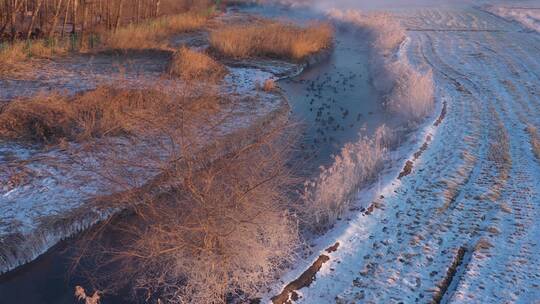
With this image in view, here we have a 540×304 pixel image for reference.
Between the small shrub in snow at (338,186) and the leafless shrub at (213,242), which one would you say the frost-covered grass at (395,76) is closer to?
the small shrub in snow at (338,186)

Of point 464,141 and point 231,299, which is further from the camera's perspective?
point 464,141

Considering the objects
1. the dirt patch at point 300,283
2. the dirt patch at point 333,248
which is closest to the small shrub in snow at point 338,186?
the dirt patch at point 333,248

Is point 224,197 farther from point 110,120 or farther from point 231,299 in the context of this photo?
point 110,120

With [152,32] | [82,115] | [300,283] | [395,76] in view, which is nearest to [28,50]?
[152,32]

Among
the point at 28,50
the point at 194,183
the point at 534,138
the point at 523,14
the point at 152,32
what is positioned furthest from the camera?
the point at 523,14

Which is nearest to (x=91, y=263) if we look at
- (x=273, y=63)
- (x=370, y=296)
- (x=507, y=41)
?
(x=370, y=296)

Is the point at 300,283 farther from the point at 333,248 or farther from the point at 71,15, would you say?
the point at 71,15
